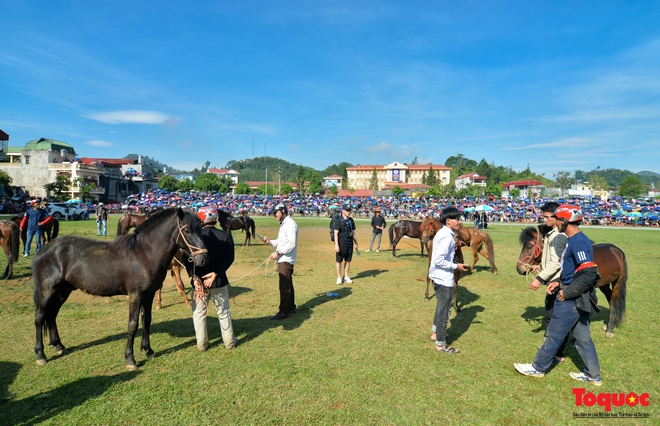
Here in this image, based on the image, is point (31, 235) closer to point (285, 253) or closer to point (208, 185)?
point (285, 253)

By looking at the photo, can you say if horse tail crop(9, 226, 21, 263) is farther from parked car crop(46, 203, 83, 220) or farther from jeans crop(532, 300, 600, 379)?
parked car crop(46, 203, 83, 220)

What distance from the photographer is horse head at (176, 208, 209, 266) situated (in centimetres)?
525

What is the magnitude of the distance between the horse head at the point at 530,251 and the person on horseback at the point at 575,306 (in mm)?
1804

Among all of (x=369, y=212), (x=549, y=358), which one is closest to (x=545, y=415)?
(x=549, y=358)

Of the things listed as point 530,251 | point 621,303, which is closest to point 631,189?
point 621,303

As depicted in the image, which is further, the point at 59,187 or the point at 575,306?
the point at 59,187

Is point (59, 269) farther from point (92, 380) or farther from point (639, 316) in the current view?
point (639, 316)

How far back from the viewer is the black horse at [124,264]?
536cm

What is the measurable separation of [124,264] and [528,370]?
6.18 meters

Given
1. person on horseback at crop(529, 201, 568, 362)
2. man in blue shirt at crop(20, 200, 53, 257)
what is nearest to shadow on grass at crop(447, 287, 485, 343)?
person on horseback at crop(529, 201, 568, 362)

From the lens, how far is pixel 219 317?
5.84m

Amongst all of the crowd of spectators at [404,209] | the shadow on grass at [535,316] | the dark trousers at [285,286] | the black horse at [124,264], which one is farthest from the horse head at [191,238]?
the crowd of spectators at [404,209]

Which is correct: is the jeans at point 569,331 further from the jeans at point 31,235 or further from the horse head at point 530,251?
the jeans at point 31,235

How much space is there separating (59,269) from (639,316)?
11.6 meters
